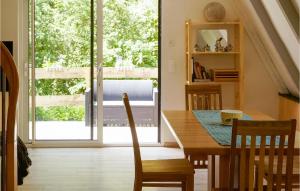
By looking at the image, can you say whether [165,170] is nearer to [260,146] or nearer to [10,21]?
[260,146]

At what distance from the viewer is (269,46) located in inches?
225

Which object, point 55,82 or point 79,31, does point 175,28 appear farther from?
point 55,82

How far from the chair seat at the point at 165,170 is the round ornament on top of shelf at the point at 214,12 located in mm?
2831

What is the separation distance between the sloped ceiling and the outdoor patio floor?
5.54 ft

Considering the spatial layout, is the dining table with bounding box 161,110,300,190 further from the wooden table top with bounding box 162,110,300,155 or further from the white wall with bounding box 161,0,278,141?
the white wall with bounding box 161,0,278,141

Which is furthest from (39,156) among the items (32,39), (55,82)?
(32,39)

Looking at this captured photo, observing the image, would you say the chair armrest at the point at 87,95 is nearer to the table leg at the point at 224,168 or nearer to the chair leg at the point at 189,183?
the chair leg at the point at 189,183

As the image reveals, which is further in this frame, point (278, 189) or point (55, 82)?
point (55, 82)

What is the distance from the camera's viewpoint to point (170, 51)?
607cm

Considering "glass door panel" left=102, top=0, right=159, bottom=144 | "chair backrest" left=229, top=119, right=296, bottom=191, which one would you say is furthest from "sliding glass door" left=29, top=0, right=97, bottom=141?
"chair backrest" left=229, top=119, right=296, bottom=191

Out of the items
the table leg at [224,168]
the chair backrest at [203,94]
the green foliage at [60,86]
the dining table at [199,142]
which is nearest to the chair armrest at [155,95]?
the green foliage at [60,86]

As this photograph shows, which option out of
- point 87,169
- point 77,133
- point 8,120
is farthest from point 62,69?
point 8,120

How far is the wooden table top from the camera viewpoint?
2.82 m

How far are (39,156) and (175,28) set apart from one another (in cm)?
226
